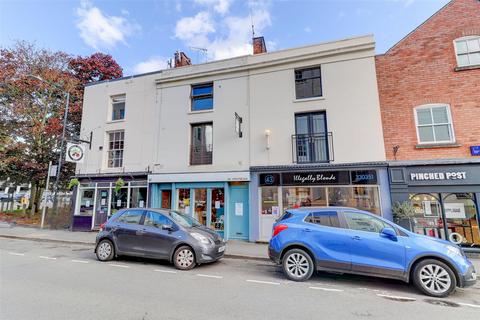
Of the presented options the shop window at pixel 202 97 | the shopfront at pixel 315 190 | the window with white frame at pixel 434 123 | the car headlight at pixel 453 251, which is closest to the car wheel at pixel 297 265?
the car headlight at pixel 453 251

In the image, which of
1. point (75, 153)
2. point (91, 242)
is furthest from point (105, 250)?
point (75, 153)

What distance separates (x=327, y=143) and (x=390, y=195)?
3.19 metres

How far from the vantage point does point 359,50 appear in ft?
36.7

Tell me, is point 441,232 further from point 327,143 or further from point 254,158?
point 254,158

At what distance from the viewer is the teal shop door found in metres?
11.7

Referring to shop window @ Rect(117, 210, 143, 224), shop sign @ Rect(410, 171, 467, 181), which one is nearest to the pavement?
shop window @ Rect(117, 210, 143, 224)

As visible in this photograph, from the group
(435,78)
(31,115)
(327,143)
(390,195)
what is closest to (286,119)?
(327,143)

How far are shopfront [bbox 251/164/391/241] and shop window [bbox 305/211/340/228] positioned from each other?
463cm

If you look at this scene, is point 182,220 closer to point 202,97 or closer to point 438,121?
point 202,97

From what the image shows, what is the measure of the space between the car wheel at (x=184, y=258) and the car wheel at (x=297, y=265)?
254 centimetres

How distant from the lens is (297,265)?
6.20 m

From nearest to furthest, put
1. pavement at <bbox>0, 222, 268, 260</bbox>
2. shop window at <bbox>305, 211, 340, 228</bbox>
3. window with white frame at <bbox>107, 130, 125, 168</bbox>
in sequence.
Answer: shop window at <bbox>305, 211, 340, 228</bbox>, pavement at <bbox>0, 222, 268, 260</bbox>, window with white frame at <bbox>107, 130, 125, 168</bbox>

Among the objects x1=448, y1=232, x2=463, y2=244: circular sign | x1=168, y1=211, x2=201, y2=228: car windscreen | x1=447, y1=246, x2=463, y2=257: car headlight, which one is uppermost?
x1=168, y1=211, x2=201, y2=228: car windscreen

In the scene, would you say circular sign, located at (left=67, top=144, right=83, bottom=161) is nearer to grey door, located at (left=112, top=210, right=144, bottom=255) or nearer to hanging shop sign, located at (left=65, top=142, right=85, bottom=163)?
hanging shop sign, located at (left=65, top=142, right=85, bottom=163)
